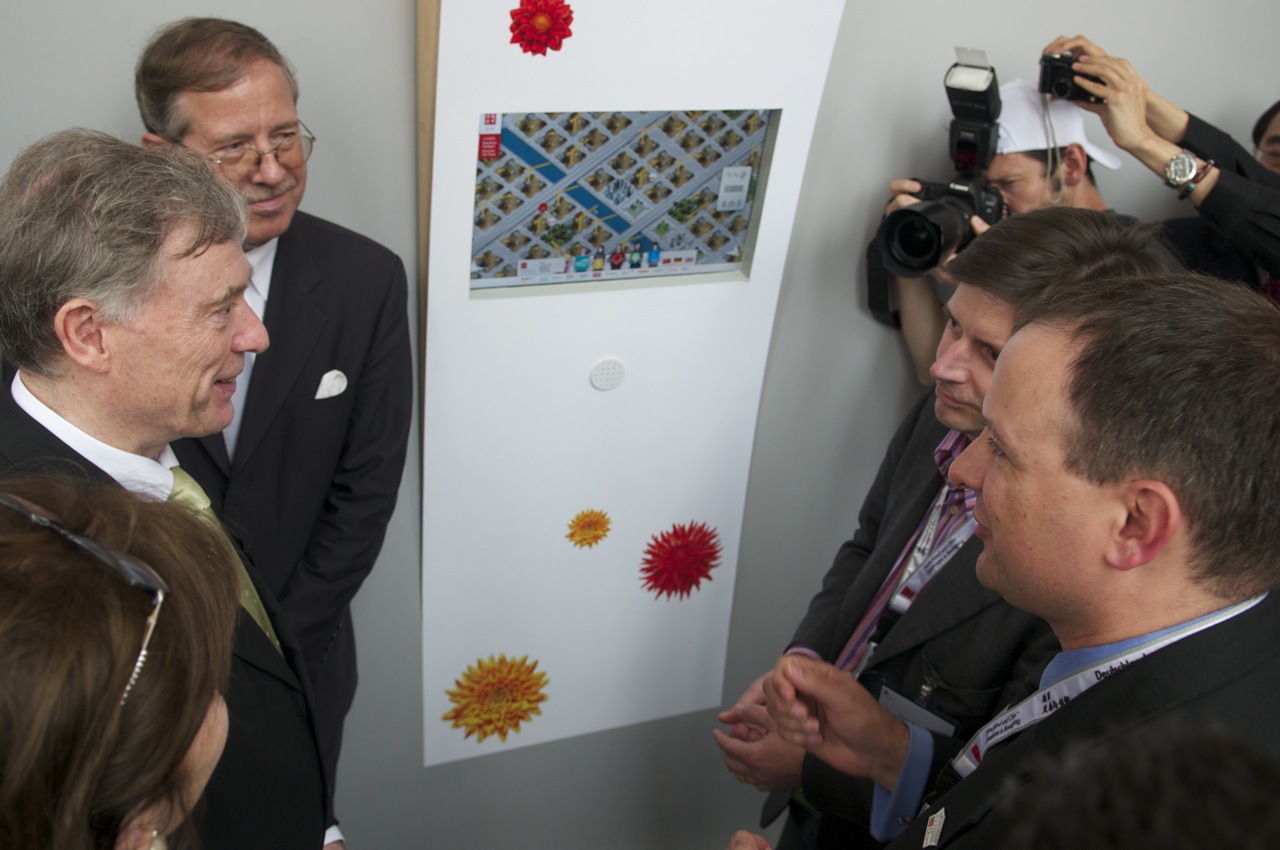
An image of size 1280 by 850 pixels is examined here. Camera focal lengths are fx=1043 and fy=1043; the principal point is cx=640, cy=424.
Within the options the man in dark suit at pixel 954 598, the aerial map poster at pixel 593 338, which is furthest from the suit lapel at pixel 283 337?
the man in dark suit at pixel 954 598

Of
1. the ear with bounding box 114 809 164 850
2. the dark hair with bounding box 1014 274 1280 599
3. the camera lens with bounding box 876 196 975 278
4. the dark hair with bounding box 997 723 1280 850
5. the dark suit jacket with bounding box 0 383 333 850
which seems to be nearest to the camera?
the dark hair with bounding box 997 723 1280 850

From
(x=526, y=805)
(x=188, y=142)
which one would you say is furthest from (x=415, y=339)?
(x=526, y=805)

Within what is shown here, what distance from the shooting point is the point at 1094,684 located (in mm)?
1061

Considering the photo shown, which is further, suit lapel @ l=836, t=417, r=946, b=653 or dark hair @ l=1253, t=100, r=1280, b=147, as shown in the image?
dark hair @ l=1253, t=100, r=1280, b=147

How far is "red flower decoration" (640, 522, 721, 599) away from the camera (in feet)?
7.99

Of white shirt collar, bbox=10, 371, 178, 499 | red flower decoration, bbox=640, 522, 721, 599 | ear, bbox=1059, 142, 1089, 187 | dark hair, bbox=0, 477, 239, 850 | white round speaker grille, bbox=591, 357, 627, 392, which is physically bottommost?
red flower decoration, bbox=640, 522, 721, 599

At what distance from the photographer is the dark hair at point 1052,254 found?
1.54 m

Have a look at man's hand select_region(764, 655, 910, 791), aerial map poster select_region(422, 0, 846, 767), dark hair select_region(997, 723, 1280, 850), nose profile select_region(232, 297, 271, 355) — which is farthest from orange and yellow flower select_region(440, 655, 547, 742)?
dark hair select_region(997, 723, 1280, 850)

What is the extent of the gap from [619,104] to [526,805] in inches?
68.7

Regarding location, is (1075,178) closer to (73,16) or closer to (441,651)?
(441,651)

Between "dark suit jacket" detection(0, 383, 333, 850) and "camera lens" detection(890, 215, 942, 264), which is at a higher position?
"camera lens" detection(890, 215, 942, 264)

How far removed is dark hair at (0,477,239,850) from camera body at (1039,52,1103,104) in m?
1.97

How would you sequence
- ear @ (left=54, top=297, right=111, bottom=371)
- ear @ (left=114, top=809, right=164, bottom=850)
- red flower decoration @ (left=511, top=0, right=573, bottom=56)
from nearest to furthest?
ear @ (left=114, top=809, right=164, bottom=850)
ear @ (left=54, top=297, right=111, bottom=371)
red flower decoration @ (left=511, top=0, right=573, bottom=56)

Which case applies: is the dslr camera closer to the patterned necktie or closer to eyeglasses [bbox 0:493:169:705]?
the patterned necktie
